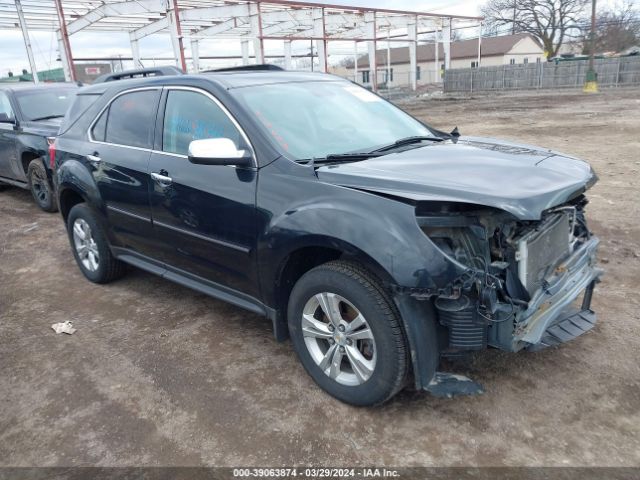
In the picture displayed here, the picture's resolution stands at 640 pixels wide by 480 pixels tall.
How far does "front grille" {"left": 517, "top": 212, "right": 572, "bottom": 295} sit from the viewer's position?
261cm

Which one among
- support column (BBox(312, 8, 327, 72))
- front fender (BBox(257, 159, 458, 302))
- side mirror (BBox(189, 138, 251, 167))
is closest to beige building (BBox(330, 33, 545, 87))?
support column (BBox(312, 8, 327, 72))

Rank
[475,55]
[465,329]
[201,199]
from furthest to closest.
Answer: [475,55] → [201,199] → [465,329]

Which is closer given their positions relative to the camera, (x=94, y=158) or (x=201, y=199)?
(x=201, y=199)

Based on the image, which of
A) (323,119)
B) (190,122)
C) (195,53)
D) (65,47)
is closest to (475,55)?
(195,53)

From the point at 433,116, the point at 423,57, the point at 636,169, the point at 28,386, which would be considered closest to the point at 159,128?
the point at 28,386

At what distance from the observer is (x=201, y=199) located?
132 inches

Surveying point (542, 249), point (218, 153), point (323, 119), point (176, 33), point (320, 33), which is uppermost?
point (320, 33)

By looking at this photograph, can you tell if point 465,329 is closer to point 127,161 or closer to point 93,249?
point 127,161

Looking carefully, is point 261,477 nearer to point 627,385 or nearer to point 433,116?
point 627,385

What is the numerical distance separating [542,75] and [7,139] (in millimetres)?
36197

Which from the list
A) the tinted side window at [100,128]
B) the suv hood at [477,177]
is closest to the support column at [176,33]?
the tinted side window at [100,128]

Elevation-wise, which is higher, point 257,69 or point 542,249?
point 257,69

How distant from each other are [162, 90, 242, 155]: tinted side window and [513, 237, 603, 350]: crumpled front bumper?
6.48ft

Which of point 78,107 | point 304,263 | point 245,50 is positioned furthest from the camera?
point 245,50
